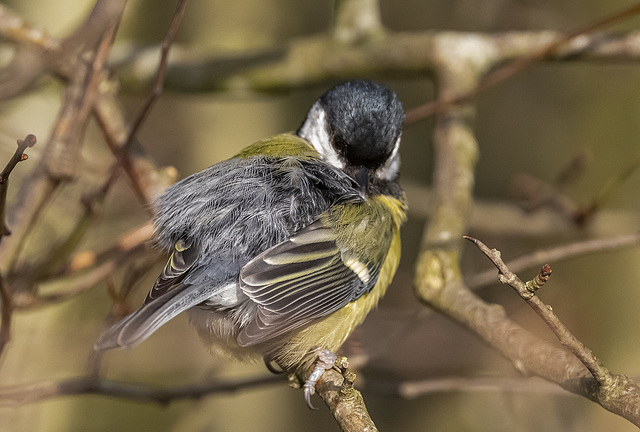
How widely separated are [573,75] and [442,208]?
2.41 metres

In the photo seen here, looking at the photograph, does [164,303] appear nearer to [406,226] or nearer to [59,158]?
[59,158]

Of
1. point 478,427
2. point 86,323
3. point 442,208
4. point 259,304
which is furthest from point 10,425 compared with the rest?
point 478,427

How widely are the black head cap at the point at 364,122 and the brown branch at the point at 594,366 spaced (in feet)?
3.66

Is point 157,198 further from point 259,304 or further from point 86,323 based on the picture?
point 86,323

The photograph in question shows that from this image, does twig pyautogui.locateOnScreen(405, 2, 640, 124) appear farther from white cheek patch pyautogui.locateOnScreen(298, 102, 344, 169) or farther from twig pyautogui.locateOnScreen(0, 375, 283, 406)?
twig pyautogui.locateOnScreen(0, 375, 283, 406)

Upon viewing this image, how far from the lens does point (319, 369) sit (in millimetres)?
2025

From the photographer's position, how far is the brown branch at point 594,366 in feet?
4.10

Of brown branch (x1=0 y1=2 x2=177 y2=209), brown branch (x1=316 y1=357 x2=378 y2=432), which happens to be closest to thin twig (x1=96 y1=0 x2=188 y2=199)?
brown branch (x1=0 y1=2 x2=177 y2=209)

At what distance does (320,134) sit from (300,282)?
740 mm

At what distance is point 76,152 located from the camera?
7.13 ft

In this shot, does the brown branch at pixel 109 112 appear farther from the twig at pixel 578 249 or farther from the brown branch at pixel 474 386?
the twig at pixel 578 249

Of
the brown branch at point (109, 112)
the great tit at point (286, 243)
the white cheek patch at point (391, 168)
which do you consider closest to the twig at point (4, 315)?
the great tit at point (286, 243)

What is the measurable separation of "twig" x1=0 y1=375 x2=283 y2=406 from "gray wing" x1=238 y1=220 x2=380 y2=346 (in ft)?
1.60

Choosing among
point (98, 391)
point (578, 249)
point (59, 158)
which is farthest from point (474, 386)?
point (59, 158)
